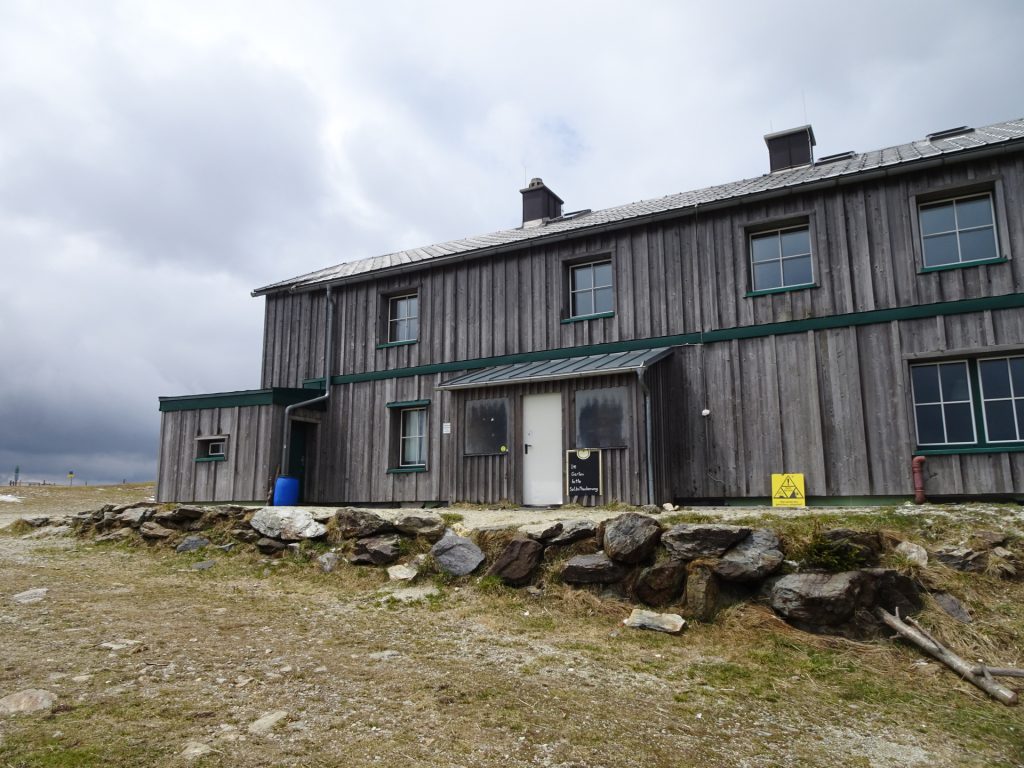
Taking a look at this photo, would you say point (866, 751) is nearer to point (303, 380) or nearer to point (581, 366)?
point (581, 366)

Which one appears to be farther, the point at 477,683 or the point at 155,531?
the point at 155,531

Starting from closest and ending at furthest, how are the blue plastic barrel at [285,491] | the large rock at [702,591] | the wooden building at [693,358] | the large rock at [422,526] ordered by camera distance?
the large rock at [702,591], the large rock at [422,526], the wooden building at [693,358], the blue plastic barrel at [285,491]

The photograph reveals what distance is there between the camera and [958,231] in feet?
37.7

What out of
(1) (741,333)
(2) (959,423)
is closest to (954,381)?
(2) (959,423)

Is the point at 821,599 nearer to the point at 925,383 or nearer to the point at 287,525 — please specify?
the point at 925,383

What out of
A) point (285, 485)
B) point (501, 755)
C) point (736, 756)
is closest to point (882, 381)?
point (736, 756)

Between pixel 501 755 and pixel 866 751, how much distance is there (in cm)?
239

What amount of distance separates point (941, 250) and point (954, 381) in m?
2.15

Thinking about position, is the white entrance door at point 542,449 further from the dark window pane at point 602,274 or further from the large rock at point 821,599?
the large rock at point 821,599

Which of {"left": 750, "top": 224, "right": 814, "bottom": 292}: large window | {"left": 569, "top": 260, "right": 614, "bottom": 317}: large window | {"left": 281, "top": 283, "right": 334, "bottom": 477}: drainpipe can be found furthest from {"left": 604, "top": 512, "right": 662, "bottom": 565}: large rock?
{"left": 281, "top": 283, "right": 334, "bottom": 477}: drainpipe

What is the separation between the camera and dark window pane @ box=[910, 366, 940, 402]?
441 inches

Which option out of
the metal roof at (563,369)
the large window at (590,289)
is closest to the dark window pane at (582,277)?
the large window at (590,289)

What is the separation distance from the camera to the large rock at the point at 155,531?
12516 mm

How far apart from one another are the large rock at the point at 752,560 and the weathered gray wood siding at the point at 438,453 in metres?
4.12
